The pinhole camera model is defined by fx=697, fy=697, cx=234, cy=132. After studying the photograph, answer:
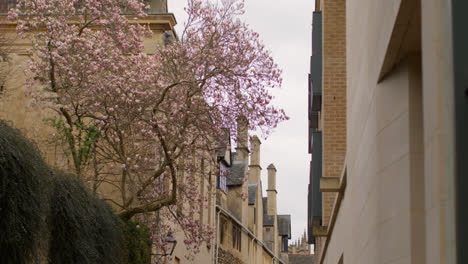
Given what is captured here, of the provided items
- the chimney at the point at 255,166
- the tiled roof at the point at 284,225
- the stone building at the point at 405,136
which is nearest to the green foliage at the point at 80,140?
the stone building at the point at 405,136

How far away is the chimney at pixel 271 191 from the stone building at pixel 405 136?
150 ft

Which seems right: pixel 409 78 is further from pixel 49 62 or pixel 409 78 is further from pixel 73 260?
pixel 49 62

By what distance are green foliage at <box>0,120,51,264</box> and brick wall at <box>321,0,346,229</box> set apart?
528 cm

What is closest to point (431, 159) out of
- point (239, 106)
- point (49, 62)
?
point (239, 106)

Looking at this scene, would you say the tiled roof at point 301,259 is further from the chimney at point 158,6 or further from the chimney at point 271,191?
the chimney at point 158,6

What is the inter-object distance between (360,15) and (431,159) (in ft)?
14.8

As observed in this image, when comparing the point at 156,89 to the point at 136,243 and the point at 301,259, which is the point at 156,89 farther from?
the point at 301,259

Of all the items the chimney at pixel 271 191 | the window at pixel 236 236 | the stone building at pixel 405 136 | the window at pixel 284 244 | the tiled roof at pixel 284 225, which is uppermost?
the chimney at pixel 271 191

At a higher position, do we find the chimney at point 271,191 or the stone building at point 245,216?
Answer: the chimney at point 271,191

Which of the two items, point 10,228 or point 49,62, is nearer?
point 10,228

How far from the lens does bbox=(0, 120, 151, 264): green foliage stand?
10055 millimetres

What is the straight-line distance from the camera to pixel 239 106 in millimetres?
16828

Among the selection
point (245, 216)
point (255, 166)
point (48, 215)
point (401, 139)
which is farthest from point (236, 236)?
point (401, 139)

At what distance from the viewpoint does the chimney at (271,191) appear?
190 feet
